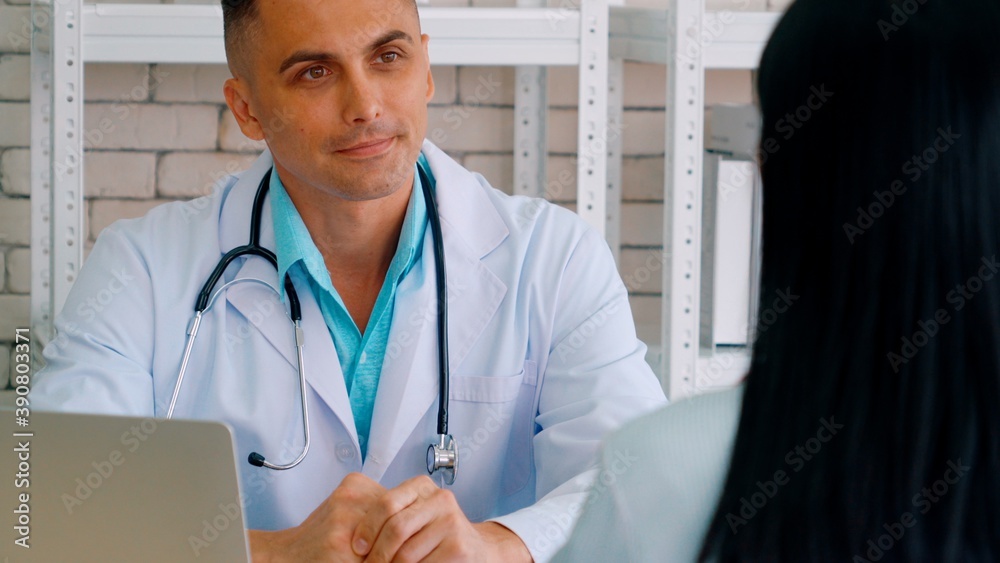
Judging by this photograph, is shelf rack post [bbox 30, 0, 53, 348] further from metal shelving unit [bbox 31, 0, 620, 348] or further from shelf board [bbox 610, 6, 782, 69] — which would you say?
shelf board [bbox 610, 6, 782, 69]

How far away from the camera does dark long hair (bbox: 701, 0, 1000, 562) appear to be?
56 centimetres

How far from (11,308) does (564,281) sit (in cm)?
126

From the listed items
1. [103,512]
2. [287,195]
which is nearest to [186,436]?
[103,512]

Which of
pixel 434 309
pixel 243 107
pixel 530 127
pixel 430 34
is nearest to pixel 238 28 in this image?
pixel 243 107

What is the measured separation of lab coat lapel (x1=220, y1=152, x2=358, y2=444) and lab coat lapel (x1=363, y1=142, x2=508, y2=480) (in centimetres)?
5

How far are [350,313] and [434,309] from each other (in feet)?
0.41

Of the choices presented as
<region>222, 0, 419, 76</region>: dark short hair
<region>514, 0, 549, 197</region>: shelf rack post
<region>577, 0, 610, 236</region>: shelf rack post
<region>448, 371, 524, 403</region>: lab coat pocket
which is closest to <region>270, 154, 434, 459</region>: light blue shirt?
<region>448, 371, 524, 403</region>: lab coat pocket

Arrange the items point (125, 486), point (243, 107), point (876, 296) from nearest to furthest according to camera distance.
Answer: point (876, 296), point (125, 486), point (243, 107)

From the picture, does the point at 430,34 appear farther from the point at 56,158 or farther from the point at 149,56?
the point at 56,158

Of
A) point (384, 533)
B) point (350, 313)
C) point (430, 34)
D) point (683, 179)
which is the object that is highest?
point (430, 34)

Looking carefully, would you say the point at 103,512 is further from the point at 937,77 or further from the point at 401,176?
the point at 401,176

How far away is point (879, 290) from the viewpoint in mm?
583

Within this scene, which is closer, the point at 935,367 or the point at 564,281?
the point at 935,367

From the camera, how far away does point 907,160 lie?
57 centimetres
